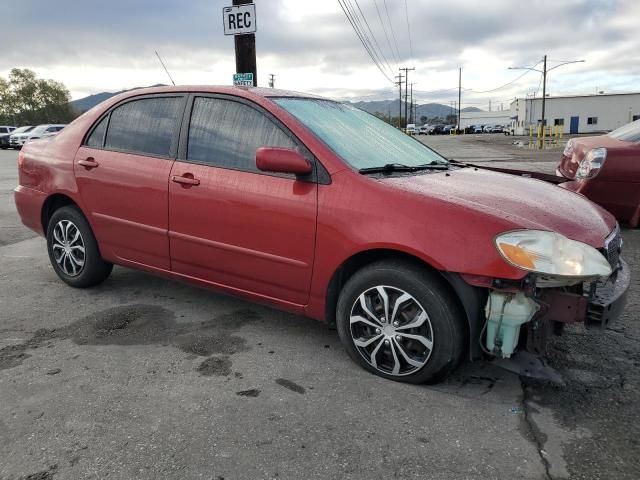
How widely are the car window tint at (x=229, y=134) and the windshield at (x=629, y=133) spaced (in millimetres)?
4738

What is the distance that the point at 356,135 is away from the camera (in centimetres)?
354

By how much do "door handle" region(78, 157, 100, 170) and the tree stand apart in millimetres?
86254

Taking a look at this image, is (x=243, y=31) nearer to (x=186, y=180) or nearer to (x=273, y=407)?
(x=186, y=180)

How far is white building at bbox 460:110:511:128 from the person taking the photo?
118 meters

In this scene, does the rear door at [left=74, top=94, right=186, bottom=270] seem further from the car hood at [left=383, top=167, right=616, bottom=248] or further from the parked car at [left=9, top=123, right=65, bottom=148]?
the parked car at [left=9, top=123, right=65, bottom=148]

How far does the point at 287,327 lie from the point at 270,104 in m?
1.51

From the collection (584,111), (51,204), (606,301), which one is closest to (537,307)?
(606,301)

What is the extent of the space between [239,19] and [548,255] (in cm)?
680

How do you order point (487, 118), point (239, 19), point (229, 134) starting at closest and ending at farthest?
1. point (229, 134)
2. point (239, 19)
3. point (487, 118)

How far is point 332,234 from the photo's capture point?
3.00 meters

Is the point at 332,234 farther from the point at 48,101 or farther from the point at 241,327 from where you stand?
the point at 48,101

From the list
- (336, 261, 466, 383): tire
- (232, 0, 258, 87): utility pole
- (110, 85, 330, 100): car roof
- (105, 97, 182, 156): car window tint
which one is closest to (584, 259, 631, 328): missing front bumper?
(336, 261, 466, 383): tire

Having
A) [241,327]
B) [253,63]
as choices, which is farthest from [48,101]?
[241,327]

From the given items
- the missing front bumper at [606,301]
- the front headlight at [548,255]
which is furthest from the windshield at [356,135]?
the missing front bumper at [606,301]
